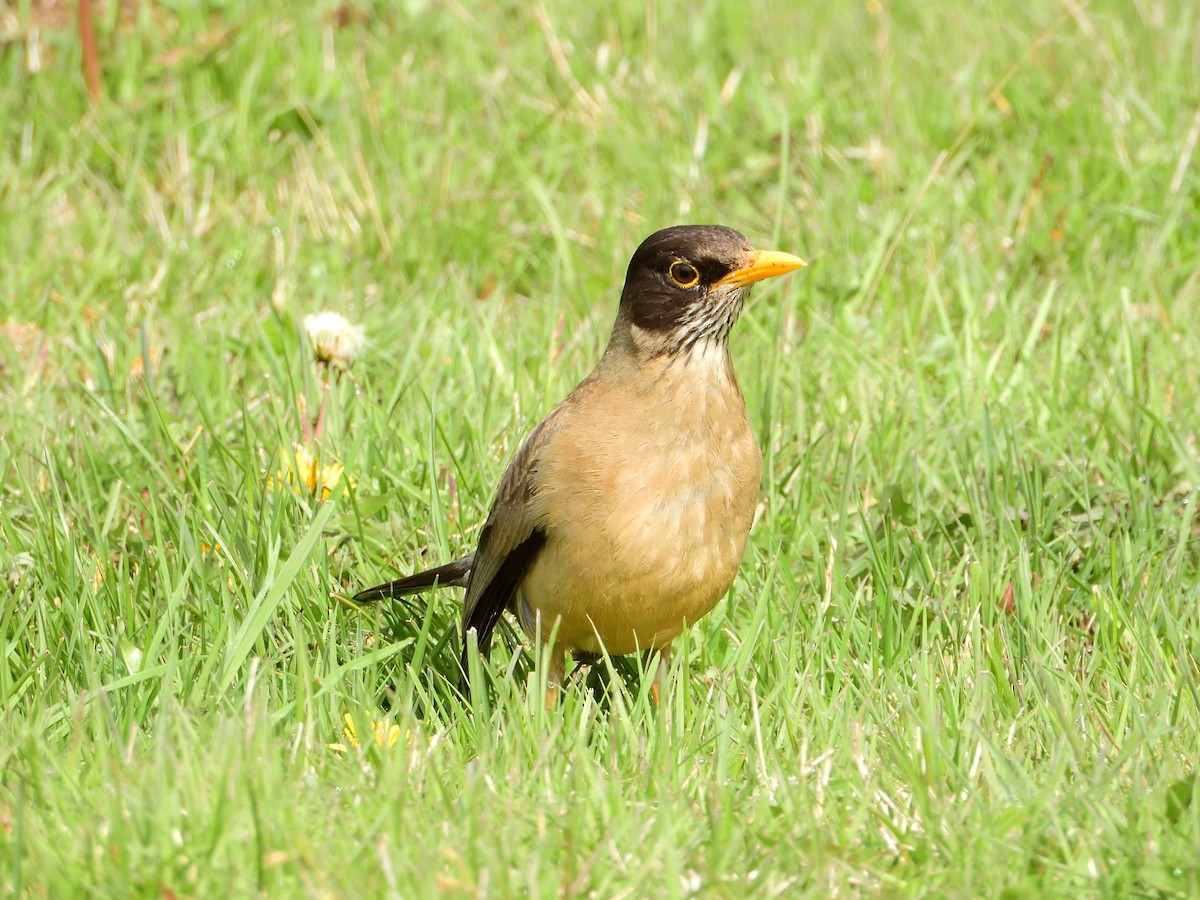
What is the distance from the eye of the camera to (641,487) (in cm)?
410

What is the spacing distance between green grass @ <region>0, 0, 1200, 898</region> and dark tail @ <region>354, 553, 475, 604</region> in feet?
0.33

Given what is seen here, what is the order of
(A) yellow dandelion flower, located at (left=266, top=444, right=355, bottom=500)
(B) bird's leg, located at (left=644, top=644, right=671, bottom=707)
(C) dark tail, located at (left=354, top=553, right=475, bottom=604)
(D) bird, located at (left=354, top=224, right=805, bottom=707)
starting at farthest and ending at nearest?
(A) yellow dandelion flower, located at (left=266, top=444, right=355, bottom=500) < (C) dark tail, located at (left=354, top=553, right=475, bottom=604) < (B) bird's leg, located at (left=644, top=644, right=671, bottom=707) < (D) bird, located at (left=354, top=224, right=805, bottom=707)

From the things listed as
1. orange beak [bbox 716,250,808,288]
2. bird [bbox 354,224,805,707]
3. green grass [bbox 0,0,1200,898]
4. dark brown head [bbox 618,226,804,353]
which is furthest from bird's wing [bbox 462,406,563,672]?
orange beak [bbox 716,250,808,288]

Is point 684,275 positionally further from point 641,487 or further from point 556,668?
point 556,668

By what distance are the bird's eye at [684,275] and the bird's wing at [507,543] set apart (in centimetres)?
50

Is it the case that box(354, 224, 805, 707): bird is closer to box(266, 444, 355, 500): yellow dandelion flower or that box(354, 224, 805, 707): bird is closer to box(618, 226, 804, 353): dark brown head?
box(618, 226, 804, 353): dark brown head

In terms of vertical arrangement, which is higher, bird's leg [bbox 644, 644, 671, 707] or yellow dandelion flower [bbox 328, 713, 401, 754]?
yellow dandelion flower [bbox 328, 713, 401, 754]

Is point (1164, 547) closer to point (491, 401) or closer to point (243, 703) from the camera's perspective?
point (491, 401)

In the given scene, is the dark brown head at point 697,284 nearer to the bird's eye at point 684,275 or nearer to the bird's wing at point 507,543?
the bird's eye at point 684,275

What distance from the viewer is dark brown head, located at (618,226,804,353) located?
435 cm

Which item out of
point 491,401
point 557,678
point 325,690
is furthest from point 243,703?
point 491,401

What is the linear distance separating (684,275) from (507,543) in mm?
892

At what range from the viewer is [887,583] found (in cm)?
440

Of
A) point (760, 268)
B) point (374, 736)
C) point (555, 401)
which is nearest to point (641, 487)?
point (760, 268)
